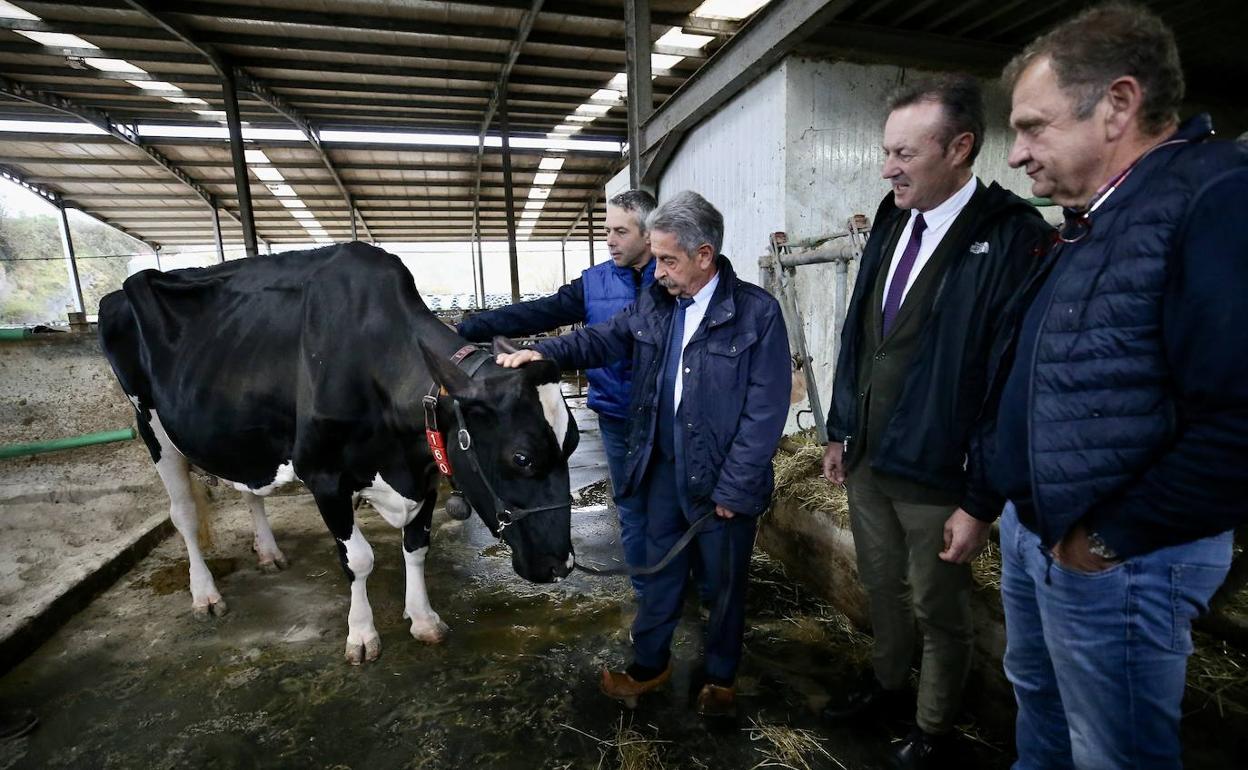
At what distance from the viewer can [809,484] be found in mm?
3439

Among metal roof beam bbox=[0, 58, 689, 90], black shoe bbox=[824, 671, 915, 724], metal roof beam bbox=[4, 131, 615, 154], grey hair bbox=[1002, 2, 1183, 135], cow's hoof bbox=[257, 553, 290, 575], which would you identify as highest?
metal roof beam bbox=[0, 58, 689, 90]

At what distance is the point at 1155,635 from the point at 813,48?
4.73m

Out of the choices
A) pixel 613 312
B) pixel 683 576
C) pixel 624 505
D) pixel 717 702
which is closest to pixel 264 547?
pixel 624 505

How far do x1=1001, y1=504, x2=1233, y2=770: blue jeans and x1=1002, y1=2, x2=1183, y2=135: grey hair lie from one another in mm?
805

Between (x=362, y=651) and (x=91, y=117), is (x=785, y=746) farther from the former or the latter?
(x=91, y=117)

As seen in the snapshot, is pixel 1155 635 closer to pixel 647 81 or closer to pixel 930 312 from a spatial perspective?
pixel 930 312

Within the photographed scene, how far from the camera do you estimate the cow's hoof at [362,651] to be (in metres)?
2.72

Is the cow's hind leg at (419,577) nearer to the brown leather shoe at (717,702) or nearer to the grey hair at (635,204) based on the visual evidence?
the brown leather shoe at (717,702)

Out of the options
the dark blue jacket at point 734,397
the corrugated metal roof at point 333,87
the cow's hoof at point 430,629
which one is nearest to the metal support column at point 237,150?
the corrugated metal roof at point 333,87

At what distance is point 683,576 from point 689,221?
1.37 metres

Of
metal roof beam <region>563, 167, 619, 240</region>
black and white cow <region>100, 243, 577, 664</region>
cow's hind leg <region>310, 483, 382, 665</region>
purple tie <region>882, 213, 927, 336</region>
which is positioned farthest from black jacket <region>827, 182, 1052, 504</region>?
metal roof beam <region>563, 167, 619, 240</region>

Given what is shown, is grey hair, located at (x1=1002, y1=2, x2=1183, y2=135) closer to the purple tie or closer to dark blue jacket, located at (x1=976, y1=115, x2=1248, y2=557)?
dark blue jacket, located at (x1=976, y1=115, x2=1248, y2=557)

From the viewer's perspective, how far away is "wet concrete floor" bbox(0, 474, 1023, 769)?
2164mm

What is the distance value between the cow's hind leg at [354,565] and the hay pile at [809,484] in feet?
7.38
